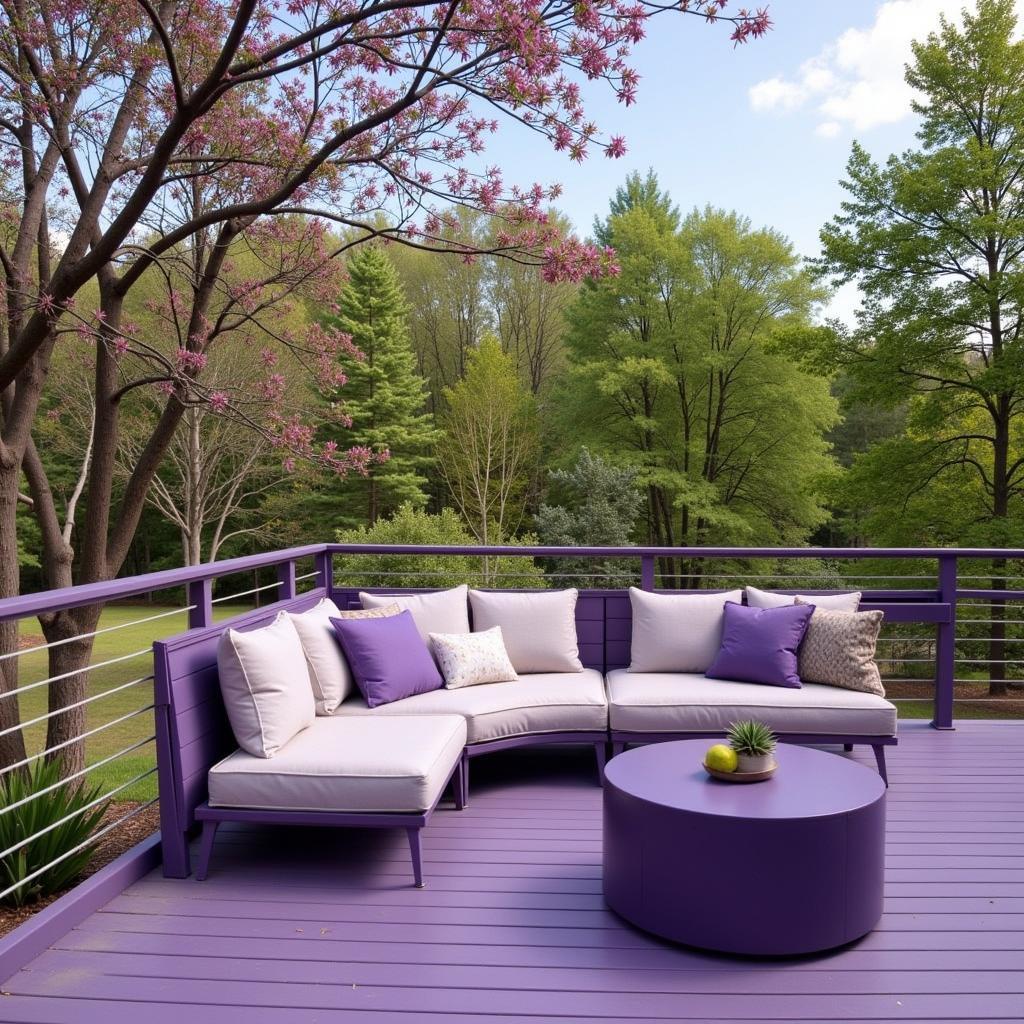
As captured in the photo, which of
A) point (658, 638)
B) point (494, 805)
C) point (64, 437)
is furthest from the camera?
point (64, 437)

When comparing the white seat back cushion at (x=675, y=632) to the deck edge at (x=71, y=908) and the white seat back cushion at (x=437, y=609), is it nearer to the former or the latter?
the white seat back cushion at (x=437, y=609)

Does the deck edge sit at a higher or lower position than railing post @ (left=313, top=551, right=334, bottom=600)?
lower

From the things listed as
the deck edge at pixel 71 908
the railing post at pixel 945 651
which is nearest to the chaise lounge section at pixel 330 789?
the deck edge at pixel 71 908

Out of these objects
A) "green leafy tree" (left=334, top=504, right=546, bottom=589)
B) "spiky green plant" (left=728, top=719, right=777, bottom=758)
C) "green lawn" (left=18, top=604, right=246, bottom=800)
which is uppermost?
"spiky green plant" (left=728, top=719, right=777, bottom=758)

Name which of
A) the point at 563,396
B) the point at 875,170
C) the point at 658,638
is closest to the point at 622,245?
the point at 563,396

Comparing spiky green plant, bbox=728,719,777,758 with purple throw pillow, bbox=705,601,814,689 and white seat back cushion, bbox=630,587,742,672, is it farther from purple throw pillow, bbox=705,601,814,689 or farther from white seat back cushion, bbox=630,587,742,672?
white seat back cushion, bbox=630,587,742,672

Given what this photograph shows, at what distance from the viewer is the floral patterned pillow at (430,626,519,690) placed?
3.83m

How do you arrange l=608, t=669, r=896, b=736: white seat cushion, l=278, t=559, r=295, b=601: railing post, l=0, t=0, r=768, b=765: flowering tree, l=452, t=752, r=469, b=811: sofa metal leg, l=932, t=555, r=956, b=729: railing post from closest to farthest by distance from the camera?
l=452, t=752, r=469, b=811: sofa metal leg
l=608, t=669, r=896, b=736: white seat cushion
l=0, t=0, r=768, b=765: flowering tree
l=278, t=559, r=295, b=601: railing post
l=932, t=555, r=956, b=729: railing post

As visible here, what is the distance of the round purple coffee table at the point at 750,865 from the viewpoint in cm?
222

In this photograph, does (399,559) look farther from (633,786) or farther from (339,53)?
(633,786)

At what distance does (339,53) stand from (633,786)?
4304mm

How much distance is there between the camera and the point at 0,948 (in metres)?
2.08

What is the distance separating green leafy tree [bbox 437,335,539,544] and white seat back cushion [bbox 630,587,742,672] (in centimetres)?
1244

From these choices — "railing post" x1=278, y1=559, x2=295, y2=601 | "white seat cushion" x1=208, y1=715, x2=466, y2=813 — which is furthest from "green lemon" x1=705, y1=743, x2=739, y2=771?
"railing post" x1=278, y1=559, x2=295, y2=601
